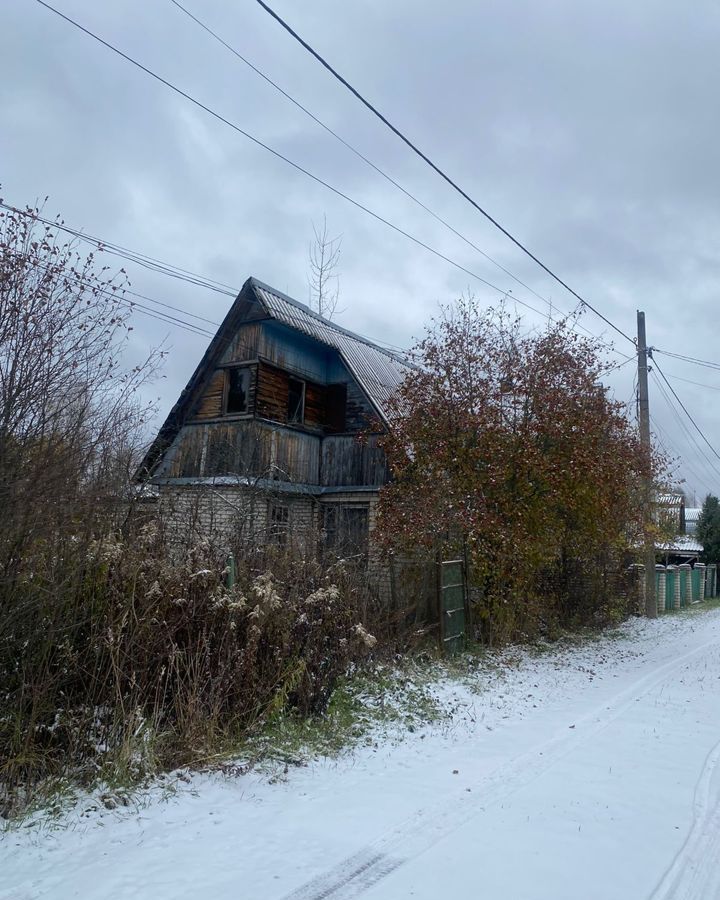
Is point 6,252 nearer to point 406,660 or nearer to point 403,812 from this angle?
point 403,812

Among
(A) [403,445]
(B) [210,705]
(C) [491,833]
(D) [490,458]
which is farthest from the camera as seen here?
(A) [403,445]

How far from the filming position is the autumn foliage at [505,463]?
39.2ft

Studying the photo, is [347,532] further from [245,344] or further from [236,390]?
[245,344]

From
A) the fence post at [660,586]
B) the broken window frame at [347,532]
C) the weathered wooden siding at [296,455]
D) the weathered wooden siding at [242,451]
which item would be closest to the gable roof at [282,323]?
the weathered wooden siding at [242,451]

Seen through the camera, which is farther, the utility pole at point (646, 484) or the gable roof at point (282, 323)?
the utility pole at point (646, 484)

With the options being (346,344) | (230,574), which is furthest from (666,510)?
(230,574)

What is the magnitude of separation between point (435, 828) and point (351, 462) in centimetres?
1315

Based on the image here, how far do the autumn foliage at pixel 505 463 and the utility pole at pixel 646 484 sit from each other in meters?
3.82

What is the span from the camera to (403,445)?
524 inches

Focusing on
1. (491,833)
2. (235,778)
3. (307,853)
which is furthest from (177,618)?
(491,833)

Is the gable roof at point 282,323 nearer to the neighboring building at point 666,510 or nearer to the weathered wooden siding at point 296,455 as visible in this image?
the weathered wooden siding at point 296,455

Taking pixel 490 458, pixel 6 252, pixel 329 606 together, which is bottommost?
pixel 329 606

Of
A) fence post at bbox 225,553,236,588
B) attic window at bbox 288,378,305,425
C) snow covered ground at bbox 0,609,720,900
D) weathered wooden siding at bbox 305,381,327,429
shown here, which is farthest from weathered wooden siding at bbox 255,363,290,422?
snow covered ground at bbox 0,609,720,900

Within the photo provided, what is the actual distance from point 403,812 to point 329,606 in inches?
96.8
